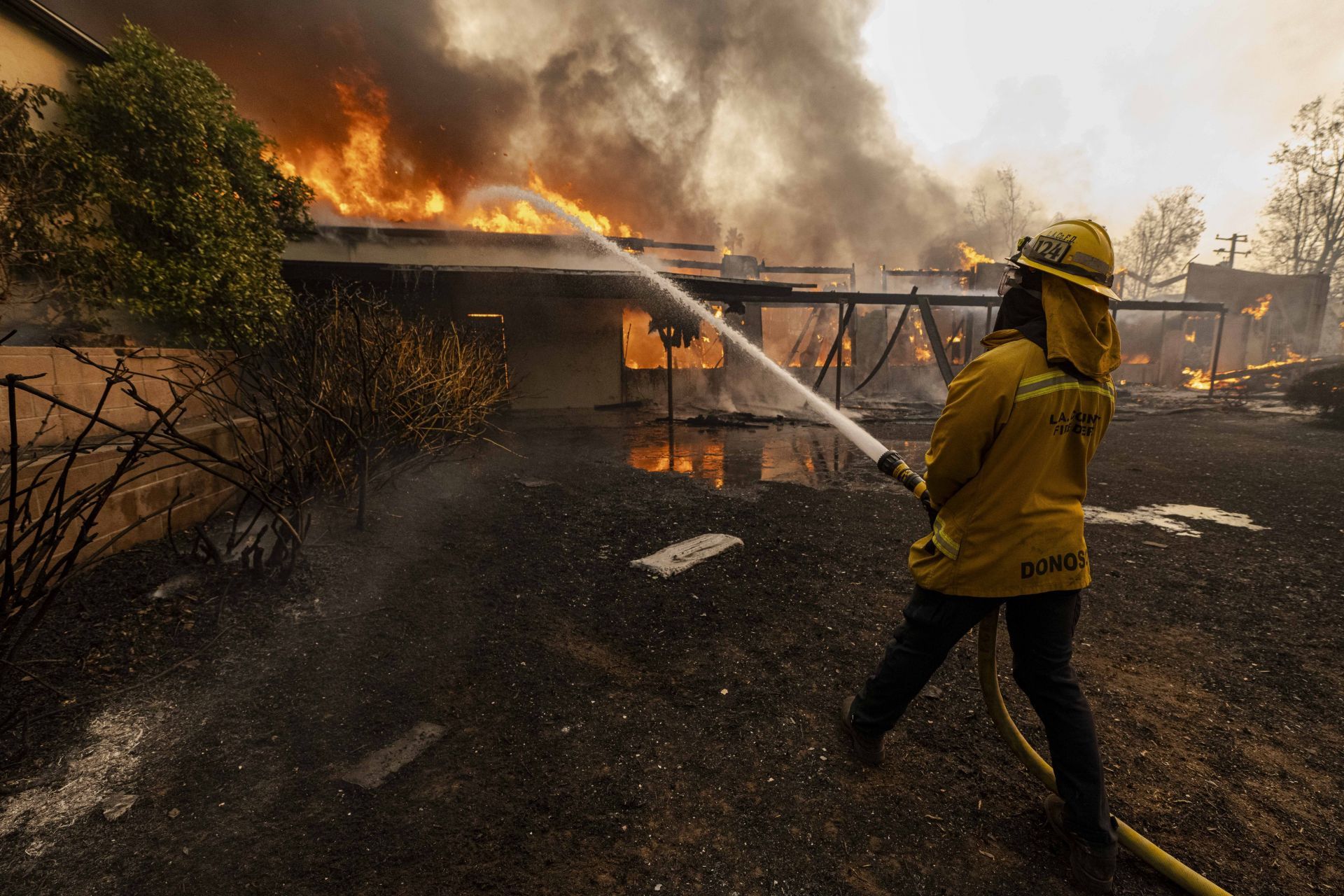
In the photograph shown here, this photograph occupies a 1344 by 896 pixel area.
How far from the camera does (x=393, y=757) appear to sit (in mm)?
2543

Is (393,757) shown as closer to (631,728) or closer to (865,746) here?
(631,728)

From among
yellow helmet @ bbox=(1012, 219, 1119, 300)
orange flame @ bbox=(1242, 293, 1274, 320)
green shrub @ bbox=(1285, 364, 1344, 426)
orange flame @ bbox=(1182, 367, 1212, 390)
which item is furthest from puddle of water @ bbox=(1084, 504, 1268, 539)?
orange flame @ bbox=(1242, 293, 1274, 320)

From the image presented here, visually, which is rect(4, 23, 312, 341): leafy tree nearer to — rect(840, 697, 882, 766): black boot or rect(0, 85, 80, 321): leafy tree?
rect(0, 85, 80, 321): leafy tree

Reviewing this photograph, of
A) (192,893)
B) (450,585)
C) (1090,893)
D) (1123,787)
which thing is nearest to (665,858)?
(1090,893)

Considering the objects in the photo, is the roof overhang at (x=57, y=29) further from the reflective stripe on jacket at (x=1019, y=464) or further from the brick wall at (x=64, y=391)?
the reflective stripe on jacket at (x=1019, y=464)

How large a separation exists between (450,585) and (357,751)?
5.87 ft

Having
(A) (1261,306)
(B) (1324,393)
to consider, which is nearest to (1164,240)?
(A) (1261,306)

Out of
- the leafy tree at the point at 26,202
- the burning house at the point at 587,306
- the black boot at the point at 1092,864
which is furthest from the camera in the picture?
the burning house at the point at 587,306

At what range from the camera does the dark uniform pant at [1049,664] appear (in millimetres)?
1927

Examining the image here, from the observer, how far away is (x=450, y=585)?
4.31 m

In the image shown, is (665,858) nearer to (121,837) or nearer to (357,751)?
(357,751)

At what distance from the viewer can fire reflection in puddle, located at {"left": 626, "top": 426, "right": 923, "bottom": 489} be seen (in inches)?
314

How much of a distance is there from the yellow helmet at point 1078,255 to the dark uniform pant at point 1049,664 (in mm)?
1124

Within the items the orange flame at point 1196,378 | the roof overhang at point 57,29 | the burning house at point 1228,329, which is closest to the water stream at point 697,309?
the roof overhang at point 57,29
